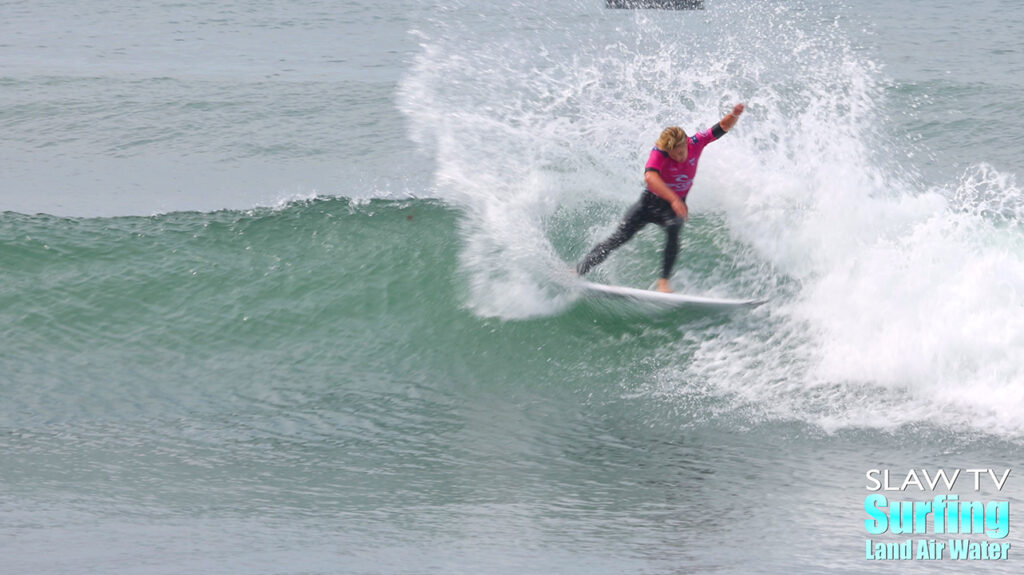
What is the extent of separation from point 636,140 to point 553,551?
20.4 ft

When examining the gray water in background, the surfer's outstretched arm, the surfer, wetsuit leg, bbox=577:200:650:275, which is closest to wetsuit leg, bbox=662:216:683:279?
the surfer

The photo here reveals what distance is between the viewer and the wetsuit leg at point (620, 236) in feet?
24.4

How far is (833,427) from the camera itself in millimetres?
6312

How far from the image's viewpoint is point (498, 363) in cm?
756

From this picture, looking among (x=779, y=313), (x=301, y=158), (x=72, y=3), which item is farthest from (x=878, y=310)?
(x=72, y=3)

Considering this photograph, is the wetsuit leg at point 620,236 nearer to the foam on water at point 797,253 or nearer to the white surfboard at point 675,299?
the white surfboard at point 675,299

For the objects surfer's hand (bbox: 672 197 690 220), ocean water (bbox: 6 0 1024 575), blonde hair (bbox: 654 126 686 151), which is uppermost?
blonde hair (bbox: 654 126 686 151)

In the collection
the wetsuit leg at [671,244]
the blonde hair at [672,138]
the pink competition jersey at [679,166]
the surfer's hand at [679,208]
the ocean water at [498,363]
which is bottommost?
the ocean water at [498,363]

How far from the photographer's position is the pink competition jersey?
23.5 feet

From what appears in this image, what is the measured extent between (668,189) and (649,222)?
446mm

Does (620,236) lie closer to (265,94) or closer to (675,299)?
(675,299)

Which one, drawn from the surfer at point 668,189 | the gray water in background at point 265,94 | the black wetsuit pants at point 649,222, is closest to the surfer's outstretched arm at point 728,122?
the surfer at point 668,189

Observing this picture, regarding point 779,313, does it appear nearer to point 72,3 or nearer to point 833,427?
point 833,427

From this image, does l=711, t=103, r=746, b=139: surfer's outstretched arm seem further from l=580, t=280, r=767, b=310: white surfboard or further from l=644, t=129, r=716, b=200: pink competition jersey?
l=580, t=280, r=767, b=310: white surfboard
